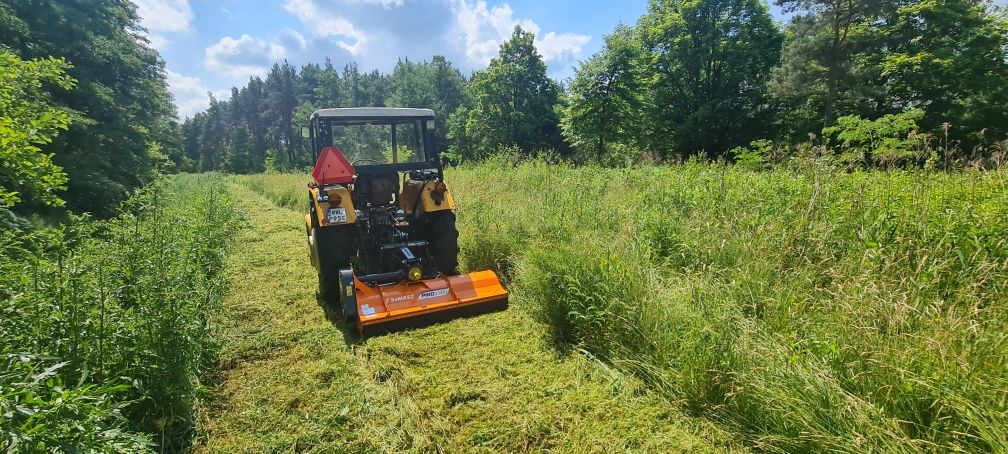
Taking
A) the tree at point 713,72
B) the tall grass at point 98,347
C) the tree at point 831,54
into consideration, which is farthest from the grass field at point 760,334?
the tree at point 713,72

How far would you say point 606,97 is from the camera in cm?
2072

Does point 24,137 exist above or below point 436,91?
below

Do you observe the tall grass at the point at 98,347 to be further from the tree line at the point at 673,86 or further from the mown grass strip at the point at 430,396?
the tree line at the point at 673,86

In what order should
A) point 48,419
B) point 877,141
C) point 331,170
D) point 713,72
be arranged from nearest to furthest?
point 48,419 → point 331,170 → point 877,141 → point 713,72

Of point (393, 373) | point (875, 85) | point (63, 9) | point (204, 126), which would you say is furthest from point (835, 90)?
point (204, 126)

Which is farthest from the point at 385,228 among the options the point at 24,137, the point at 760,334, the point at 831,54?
the point at 831,54

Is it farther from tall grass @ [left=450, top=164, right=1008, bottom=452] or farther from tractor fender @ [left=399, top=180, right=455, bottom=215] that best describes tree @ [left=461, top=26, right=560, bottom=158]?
tall grass @ [left=450, top=164, right=1008, bottom=452]

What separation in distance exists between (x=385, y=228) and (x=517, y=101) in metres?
25.3

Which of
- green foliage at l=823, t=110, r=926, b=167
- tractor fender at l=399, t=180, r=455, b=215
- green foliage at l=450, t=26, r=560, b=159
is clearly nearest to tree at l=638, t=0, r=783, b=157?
green foliage at l=450, t=26, r=560, b=159

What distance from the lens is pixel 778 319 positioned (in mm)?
2785

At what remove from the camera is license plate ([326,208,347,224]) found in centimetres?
421

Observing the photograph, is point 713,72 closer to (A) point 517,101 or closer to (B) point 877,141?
(A) point 517,101

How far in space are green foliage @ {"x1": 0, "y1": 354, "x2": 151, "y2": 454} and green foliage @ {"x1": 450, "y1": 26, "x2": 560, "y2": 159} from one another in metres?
25.9

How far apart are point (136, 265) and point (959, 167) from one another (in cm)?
656
